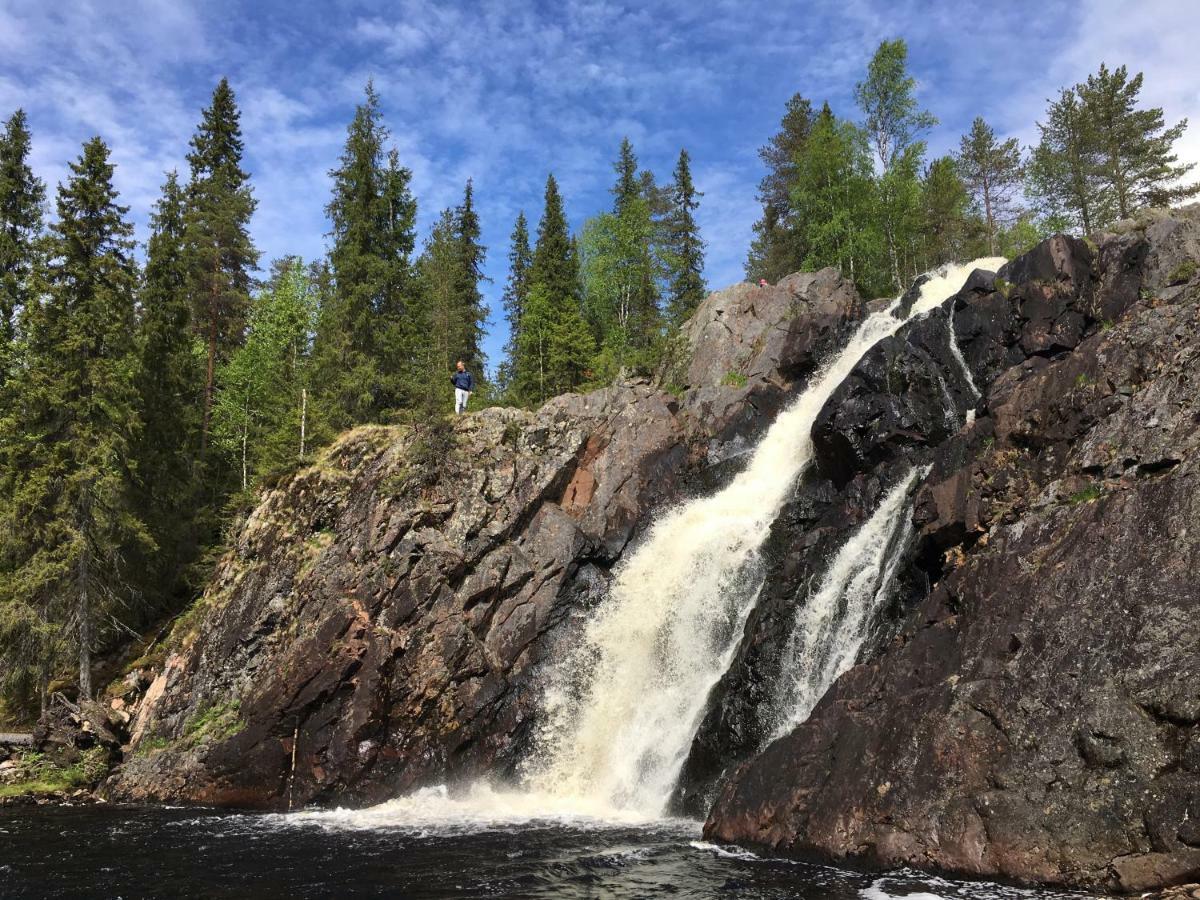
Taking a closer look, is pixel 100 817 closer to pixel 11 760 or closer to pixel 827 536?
pixel 11 760

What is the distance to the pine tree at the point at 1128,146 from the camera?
38844 mm

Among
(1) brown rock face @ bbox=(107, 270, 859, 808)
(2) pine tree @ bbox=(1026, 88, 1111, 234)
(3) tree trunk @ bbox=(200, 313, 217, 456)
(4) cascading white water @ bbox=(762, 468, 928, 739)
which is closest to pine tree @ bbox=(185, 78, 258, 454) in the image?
(3) tree trunk @ bbox=(200, 313, 217, 456)

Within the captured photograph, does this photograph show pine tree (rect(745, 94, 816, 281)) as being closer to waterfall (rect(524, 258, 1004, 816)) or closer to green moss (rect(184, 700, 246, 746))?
waterfall (rect(524, 258, 1004, 816))

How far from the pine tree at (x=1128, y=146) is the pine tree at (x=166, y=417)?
4652 cm

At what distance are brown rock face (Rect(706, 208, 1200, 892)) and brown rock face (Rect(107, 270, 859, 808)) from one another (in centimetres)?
1035

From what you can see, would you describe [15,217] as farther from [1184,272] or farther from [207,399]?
[1184,272]

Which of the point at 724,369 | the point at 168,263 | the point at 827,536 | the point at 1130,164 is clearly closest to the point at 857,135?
the point at 1130,164

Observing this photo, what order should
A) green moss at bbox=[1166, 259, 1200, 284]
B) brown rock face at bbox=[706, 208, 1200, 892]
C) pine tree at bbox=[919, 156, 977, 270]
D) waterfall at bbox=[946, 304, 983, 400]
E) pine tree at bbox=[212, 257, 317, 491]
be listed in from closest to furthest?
brown rock face at bbox=[706, 208, 1200, 892]
green moss at bbox=[1166, 259, 1200, 284]
waterfall at bbox=[946, 304, 983, 400]
pine tree at bbox=[212, 257, 317, 491]
pine tree at bbox=[919, 156, 977, 270]

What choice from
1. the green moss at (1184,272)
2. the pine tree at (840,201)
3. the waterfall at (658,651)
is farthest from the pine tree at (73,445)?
the pine tree at (840,201)

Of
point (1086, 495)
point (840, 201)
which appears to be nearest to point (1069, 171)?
point (840, 201)

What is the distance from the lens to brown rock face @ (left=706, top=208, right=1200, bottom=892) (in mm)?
8820

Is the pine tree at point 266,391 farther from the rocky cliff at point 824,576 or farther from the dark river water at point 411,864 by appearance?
the dark river water at point 411,864

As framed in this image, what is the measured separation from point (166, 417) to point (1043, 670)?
31.0 meters

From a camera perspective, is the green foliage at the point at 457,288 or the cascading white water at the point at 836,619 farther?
the green foliage at the point at 457,288
